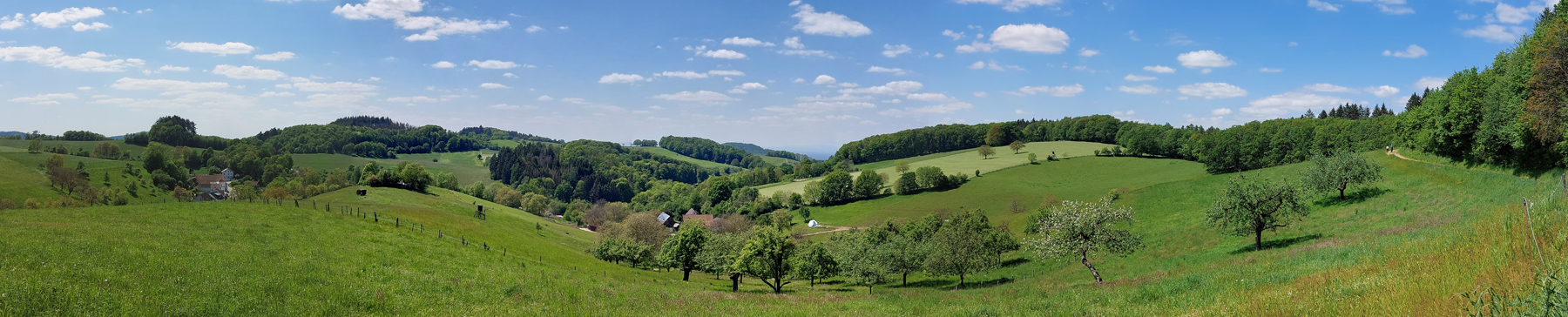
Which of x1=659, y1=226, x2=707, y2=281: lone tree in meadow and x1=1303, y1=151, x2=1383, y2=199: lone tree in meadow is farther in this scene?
x1=659, y1=226, x2=707, y2=281: lone tree in meadow

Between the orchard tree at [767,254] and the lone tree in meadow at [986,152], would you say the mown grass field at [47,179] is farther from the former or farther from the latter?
the lone tree in meadow at [986,152]

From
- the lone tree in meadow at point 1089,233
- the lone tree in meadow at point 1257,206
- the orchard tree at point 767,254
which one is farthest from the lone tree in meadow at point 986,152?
the lone tree in meadow at point 1089,233

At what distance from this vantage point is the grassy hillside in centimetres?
14525

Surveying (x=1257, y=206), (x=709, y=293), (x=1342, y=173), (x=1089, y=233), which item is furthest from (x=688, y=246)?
(x=1342, y=173)

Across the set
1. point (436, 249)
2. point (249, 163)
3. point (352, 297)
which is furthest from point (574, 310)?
point (249, 163)

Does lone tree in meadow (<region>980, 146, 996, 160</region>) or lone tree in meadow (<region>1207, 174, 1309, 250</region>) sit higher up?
lone tree in meadow (<region>980, 146, 996, 160</region>)

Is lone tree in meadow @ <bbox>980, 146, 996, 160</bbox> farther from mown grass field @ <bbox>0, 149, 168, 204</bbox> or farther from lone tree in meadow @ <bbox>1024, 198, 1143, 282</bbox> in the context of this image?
mown grass field @ <bbox>0, 149, 168, 204</bbox>

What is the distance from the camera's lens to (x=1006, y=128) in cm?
18425

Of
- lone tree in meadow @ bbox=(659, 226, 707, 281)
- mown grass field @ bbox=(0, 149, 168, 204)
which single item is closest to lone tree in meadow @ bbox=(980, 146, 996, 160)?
lone tree in meadow @ bbox=(659, 226, 707, 281)

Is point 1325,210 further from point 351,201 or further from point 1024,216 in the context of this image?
point 351,201

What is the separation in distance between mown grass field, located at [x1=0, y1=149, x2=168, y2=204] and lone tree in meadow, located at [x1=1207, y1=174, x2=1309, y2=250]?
137134mm

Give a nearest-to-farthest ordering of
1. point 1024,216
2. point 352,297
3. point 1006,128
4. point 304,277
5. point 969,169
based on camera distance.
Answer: point 352,297
point 304,277
point 1024,216
point 969,169
point 1006,128

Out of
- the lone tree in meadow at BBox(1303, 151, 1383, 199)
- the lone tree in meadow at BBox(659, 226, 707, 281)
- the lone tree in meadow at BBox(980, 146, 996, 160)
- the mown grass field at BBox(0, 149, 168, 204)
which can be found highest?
the lone tree in meadow at BBox(980, 146, 996, 160)

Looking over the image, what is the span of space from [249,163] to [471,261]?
7467 inches
